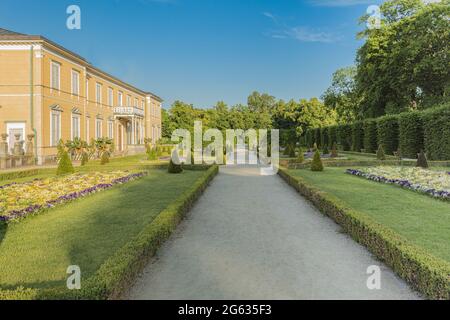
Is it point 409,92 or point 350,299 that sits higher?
point 409,92

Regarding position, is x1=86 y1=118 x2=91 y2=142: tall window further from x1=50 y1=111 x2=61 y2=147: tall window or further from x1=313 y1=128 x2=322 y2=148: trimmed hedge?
x1=313 y1=128 x2=322 y2=148: trimmed hedge

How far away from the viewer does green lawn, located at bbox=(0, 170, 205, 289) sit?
12.5ft

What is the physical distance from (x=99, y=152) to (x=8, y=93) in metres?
7.63

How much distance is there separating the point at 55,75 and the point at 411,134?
24.1 metres

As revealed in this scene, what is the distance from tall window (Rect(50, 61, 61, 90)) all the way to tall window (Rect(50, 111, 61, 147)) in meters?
1.83

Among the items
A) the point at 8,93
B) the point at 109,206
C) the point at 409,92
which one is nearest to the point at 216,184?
the point at 109,206

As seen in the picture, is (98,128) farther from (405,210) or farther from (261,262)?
(261,262)

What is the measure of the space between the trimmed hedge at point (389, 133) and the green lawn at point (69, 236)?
21235 mm

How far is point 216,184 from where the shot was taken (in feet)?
40.8

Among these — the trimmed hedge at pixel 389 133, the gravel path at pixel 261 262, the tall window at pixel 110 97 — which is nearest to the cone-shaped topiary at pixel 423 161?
the trimmed hedge at pixel 389 133

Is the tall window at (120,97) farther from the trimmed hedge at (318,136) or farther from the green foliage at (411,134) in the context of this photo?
the green foliage at (411,134)
